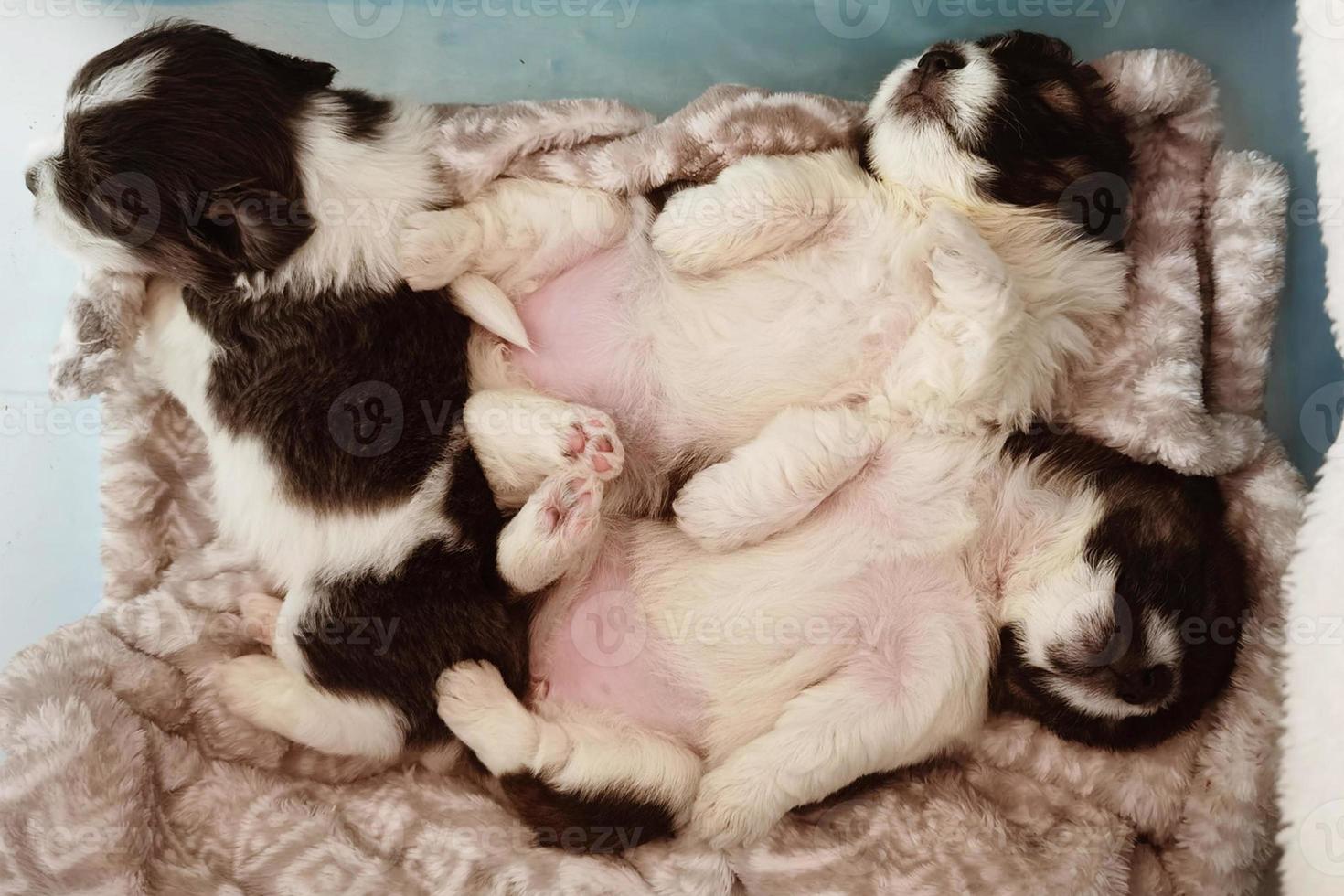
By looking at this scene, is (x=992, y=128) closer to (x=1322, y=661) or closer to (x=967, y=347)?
(x=967, y=347)

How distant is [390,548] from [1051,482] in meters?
1.63

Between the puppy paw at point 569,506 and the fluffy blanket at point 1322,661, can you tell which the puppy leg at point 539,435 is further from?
the fluffy blanket at point 1322,661

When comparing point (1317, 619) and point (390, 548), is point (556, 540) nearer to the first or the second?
point (390, 548)

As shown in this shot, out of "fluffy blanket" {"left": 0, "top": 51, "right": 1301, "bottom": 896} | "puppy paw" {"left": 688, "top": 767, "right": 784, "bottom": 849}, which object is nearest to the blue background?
"fluffy blanket" {"left": 0, "top": 51, "right": 1301, "bottom": 896}

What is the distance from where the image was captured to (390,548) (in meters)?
2.21

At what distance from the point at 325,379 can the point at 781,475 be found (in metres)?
1.10

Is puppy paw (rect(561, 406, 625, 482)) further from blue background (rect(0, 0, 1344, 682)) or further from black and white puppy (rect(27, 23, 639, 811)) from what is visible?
blue background (rect(0, 0, 1344, 682))

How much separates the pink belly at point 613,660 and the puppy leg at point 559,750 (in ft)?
0.28

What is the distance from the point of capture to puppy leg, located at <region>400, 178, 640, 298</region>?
2354mm

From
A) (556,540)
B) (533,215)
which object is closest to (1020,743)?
(556,540)

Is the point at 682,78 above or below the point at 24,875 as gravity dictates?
above

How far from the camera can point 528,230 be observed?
246 centimetres

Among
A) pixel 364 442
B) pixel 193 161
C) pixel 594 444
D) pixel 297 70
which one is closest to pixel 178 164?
pixel 193 161

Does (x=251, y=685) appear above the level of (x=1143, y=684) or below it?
above
